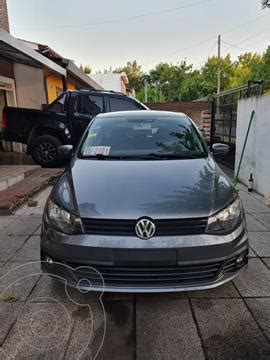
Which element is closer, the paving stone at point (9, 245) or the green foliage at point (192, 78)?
the paving stone at point (9, 245)

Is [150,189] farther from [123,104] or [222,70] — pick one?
[222,70]

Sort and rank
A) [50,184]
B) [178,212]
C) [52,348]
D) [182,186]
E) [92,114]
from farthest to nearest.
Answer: [92,114]
[50,184]
[182,186]
[178,212]
[52,348]

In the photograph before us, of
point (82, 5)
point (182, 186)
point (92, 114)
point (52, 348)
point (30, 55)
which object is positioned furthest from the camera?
point (82, 5)

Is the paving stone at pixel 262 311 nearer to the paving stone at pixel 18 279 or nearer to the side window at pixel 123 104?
the paving stone at pixel 18 279

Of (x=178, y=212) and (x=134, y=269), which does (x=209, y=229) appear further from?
(x=134, y=269)

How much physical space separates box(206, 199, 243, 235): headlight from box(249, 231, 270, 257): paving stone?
1087 millimetres

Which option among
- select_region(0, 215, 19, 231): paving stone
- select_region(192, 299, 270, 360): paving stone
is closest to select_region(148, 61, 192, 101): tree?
select_region(0, 215, 19, 231): paving stone

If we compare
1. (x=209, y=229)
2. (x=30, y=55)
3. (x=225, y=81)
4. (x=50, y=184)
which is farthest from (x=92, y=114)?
(x=225, y=81)

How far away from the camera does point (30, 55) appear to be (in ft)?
22.5

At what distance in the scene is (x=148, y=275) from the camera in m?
2.04

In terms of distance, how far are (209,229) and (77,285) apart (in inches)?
39.3

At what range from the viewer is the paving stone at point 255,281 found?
249cm

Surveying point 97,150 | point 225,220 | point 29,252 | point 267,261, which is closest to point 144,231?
point 225,220

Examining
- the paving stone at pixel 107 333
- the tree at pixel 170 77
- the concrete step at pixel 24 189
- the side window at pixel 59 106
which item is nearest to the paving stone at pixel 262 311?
the paving stone at pixel 107 333
